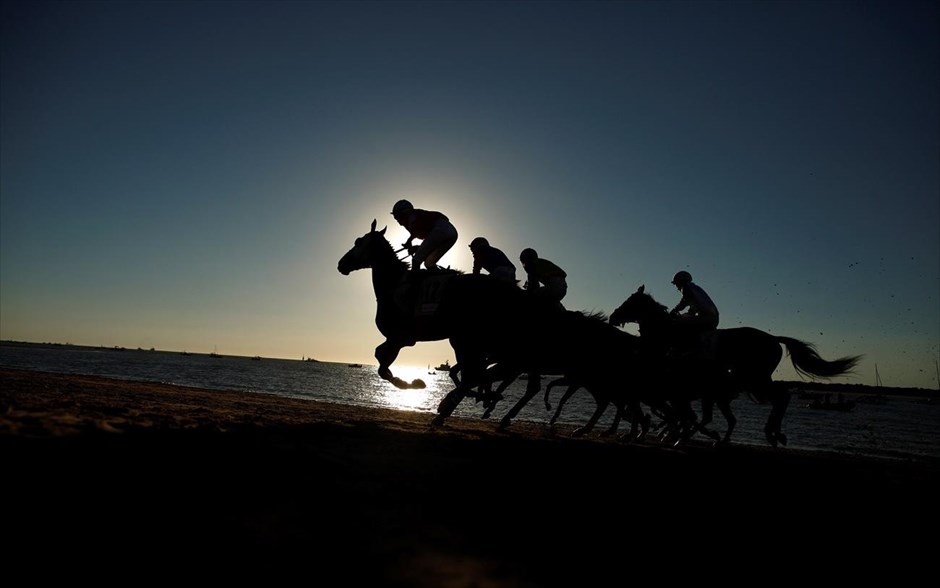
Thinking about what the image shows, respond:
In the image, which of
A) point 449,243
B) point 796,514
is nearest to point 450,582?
point 796,514

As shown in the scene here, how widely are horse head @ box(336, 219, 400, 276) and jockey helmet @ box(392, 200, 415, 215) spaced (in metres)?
0.67

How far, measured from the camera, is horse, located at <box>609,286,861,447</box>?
11562mm

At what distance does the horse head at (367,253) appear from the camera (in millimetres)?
9672

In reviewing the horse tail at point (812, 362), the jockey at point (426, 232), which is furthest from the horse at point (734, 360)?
the jockey at point (426, 232)

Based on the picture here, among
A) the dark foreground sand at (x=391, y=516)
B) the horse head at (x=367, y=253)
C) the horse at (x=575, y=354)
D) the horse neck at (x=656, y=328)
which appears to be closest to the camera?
the dark foreground sand at (x=391, y=516)

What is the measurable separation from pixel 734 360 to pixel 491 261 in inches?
240

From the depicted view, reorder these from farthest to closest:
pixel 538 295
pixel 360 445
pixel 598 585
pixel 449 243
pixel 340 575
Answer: pixel 538 295, pixel 449 243, pixel 360 445, pixel 598 585, pixel 340 575

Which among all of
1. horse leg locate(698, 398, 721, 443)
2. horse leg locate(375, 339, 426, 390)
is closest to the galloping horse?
horse leg locate(375, 339, 426, 390)

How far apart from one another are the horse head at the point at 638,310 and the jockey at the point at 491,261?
143 inches

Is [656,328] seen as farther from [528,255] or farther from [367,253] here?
[367,253]

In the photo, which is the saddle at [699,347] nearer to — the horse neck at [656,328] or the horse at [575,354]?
the horse neck at [656,328]

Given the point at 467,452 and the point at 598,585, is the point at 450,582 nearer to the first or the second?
the point at 598,585

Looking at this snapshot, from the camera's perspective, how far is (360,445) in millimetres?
5453

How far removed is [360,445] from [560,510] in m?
2.53
